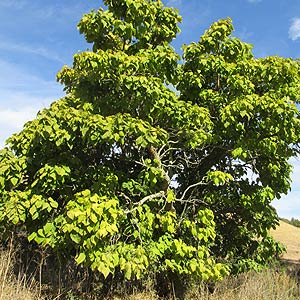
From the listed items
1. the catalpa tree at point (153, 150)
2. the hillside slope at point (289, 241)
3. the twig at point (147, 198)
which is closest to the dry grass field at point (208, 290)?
the catalpa tree at point (153, 150)

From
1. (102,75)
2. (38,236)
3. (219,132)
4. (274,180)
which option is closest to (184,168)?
(219,132)

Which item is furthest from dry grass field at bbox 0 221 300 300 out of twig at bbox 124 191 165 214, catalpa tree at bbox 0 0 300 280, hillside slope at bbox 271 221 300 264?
hillside slope at bbox 271 221 300 264

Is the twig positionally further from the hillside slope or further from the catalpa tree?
the hillside slope

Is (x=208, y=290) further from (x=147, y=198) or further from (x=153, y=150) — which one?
(x=153, y=150)

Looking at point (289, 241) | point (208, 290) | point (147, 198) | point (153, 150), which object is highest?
point (153, 150)

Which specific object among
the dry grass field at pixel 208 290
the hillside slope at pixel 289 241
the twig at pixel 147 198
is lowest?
the dry grass field at pixel 208 290

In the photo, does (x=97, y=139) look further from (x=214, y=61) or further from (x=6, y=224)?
(x=214, y=61)

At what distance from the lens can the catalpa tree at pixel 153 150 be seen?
4691 mm

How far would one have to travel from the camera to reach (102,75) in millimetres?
5094

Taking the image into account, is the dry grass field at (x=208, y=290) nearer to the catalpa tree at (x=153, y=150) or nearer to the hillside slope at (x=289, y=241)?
the catalpa tree at (x=153, y=150)

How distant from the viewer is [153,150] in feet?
19.2

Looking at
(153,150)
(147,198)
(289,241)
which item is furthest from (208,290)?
(289,241)

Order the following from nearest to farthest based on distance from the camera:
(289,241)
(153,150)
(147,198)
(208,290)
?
(147,198)
(153,150)
(208,290)
(289,241)

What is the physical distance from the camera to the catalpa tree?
469cm
